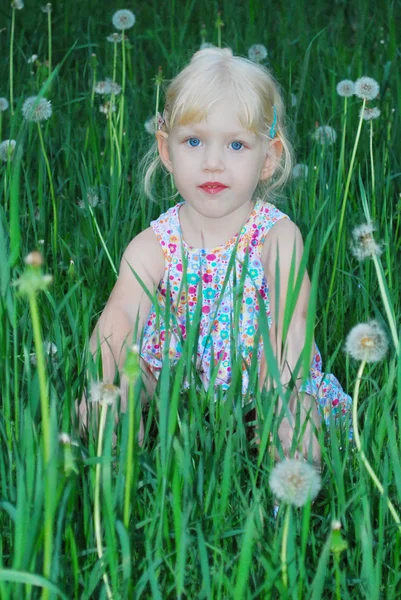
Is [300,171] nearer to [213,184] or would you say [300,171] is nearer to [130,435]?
[213,184]

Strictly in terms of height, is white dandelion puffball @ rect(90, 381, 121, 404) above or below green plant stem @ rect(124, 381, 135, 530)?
above

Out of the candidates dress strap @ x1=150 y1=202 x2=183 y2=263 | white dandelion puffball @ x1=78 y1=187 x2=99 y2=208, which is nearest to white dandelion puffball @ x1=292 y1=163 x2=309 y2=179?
white dandelion puffball @ x1=78 y1=187 x2=99 y2=208

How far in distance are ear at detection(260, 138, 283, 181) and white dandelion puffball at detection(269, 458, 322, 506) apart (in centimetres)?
97

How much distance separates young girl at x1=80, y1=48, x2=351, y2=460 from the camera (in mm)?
1890

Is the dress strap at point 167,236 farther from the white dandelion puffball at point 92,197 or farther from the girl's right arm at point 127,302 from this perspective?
the white dandelion puffball at point 92,197

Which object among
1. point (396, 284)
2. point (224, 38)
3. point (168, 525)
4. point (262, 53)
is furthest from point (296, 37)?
point (168, 525)

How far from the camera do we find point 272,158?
6.72 ft

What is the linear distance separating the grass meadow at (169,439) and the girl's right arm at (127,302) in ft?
0.16

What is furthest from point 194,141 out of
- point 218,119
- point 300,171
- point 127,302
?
point 300,171

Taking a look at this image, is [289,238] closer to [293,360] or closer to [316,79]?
[293,360]

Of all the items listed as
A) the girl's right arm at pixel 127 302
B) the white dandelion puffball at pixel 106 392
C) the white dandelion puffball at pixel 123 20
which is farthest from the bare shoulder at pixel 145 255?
the white dandelion puffball at pixel 123 20

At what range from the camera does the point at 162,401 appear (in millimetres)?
1235

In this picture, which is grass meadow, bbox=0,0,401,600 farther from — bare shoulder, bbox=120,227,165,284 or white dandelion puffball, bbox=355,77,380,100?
white dandelion puffball, bbox=355,77,380,100

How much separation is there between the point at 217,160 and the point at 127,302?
327mm
